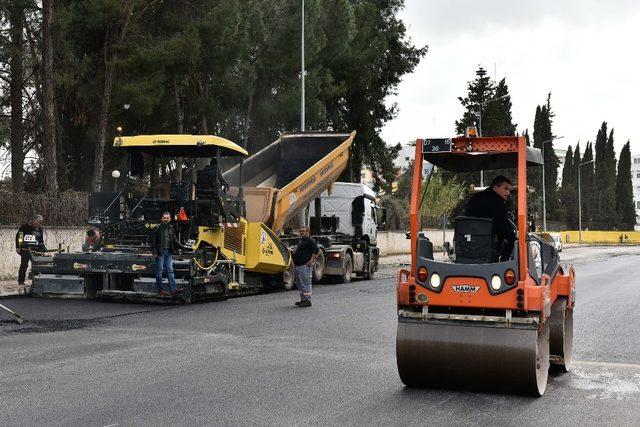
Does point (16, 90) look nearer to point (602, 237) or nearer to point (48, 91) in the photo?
point (48, 91)

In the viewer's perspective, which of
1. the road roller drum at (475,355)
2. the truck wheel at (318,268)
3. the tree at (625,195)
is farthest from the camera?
the tree at (625,195)

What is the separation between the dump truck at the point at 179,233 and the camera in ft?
48.3

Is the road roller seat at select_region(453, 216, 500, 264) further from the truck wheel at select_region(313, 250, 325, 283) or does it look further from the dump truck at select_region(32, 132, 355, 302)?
the truck wheel at select_region(313, 250, 325, 283)

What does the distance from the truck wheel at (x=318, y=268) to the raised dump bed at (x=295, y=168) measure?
1836 mm

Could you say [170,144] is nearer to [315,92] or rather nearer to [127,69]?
[127,69]

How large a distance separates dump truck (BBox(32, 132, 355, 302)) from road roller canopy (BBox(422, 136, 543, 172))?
7.95m

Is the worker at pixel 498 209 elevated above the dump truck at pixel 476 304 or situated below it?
above

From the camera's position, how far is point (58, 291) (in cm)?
1510

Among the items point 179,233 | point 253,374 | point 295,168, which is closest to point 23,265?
point 179,233

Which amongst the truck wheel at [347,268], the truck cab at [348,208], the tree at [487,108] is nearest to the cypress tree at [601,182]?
the tree at [487,108]

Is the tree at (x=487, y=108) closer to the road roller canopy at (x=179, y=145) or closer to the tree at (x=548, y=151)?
the tree at (x=548, y=151)

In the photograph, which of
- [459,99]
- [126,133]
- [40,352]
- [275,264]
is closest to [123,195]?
[275,264]

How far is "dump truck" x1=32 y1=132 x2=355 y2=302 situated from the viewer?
48.3 ft

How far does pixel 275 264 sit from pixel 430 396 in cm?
1035
